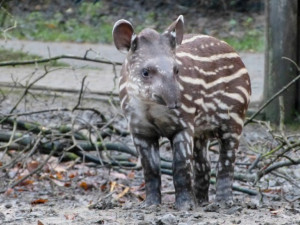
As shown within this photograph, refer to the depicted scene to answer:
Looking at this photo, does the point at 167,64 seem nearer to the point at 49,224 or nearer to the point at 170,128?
the point at 170,128

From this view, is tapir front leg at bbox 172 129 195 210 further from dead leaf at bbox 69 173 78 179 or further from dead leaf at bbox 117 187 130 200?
dead leaf at bbox 69 173 78 179

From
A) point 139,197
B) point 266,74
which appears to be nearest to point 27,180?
point 139,197

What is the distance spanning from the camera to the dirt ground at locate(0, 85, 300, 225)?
5.89 meters

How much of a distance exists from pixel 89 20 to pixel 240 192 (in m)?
9.32

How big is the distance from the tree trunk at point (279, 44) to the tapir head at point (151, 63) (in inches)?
143

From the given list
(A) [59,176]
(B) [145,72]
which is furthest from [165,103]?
(A) [59,176]

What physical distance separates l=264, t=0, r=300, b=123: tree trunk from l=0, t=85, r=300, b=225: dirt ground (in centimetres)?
51

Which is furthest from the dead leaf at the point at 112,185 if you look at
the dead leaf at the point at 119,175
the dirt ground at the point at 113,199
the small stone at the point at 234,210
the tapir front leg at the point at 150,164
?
the small stone at the point at 234,210

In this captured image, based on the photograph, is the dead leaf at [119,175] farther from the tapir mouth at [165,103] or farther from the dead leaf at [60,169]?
the tapir mouth at [165,103]

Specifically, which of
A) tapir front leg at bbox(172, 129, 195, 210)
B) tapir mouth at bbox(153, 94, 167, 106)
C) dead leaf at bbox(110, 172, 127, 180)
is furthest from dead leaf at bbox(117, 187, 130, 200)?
tapir mouth at bbox(153, 94, 167, 106)

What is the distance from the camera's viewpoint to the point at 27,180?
25.9 ft

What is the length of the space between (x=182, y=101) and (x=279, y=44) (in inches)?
156

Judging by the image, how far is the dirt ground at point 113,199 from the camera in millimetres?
5887

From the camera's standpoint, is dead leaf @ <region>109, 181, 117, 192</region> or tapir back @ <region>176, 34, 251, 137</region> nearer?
tapir back @ <region>176, 34, 251, 137</region>
